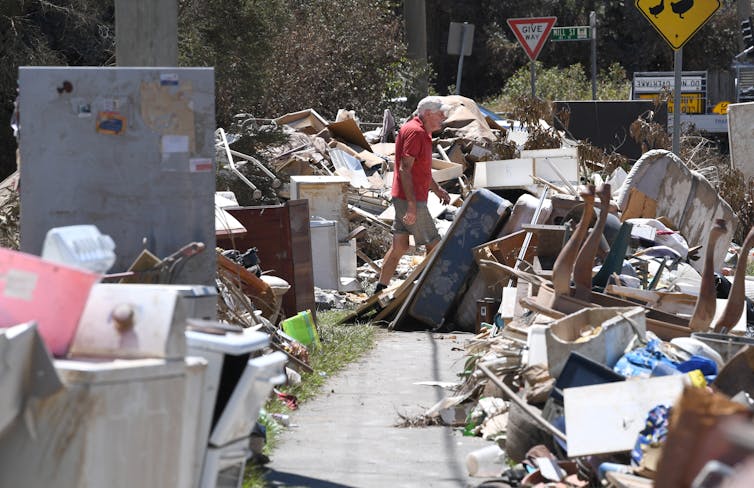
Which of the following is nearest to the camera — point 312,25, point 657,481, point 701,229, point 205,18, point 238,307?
point 657,481

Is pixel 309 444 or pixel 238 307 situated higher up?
pixel 238 307

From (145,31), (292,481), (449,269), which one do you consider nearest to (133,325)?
(292,481)

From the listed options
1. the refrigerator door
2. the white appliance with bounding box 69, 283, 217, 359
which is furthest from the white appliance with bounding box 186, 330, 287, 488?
the white appliance with bounding box 69, 283, 217, 359

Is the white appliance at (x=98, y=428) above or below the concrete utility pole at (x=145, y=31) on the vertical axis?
below

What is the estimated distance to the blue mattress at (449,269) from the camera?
9.61 metres

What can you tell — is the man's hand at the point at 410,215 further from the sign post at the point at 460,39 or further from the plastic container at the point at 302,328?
the sign post at the point at 460,39

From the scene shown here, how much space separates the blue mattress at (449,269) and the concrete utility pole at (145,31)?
154 inches

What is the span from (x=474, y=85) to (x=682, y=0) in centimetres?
2878

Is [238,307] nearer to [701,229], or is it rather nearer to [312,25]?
[701,229]

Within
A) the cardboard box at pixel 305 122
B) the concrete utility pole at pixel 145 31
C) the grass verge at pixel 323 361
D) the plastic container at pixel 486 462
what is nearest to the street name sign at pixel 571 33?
the cardboard box at pixel 305 122

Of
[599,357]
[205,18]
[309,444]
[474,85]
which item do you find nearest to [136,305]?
[309,444]

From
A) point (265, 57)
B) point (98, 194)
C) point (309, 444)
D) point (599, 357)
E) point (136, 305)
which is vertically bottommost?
point (309, 444)

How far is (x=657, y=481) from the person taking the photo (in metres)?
2.63

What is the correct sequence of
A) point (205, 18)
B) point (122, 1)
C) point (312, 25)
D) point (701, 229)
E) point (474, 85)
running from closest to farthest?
1. point (122, 1)
2. point (701, 229)
3. point (205, 18)
4. point (312, 25)
5. point (474, 85)
